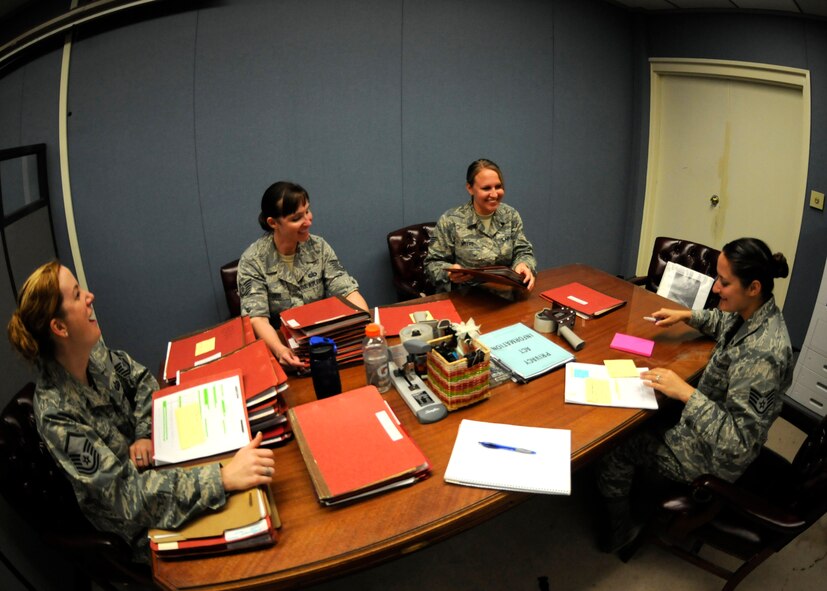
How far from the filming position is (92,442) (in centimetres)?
117

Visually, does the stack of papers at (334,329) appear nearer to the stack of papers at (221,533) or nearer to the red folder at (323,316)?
the red folder at (323,316)

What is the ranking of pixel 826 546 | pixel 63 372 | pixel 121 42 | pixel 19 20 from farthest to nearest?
1. pixel 121 42
2. pixel 19 20
3. pixel 826 546
4. pixel 63 372

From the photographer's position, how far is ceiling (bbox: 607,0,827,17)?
2617 mm

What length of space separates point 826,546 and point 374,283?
278cm

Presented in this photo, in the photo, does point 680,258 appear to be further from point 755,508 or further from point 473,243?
point 755,508

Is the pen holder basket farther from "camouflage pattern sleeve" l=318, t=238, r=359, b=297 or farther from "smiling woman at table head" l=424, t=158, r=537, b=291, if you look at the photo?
"smiling woman at table head" l=424, t=158, r=537, b=291

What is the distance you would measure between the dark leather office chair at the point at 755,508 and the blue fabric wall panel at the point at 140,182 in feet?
9.00

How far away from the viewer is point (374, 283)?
11.4 ft

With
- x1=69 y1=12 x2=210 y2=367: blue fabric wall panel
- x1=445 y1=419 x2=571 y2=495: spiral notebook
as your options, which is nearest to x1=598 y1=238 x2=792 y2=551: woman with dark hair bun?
x1=445 y1=419 x2=571 y2=495: spiral notebook

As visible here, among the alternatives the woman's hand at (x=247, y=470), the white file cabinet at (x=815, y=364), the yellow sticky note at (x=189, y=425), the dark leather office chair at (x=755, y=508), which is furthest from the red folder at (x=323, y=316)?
the white file cabinet at (x=815, y=364)

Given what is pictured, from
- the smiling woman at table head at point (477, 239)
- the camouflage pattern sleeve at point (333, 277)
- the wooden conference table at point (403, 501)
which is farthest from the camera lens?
the smiling woman at table head at point (477, 239)

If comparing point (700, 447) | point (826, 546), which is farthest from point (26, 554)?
point (826, 546)

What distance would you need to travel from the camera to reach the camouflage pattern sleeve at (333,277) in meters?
2.30

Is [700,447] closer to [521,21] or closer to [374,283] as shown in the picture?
[374,283]
